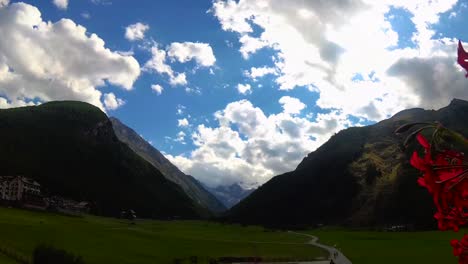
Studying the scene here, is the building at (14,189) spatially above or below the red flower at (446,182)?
above

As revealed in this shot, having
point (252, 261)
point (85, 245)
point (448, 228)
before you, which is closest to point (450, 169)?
point (448, 228)

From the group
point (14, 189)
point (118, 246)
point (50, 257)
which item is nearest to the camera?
point (50, 257)

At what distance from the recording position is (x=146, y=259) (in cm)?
7112

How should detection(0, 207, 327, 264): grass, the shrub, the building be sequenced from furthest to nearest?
the building, detection(0, 207, 327, 264): grass, the shrub

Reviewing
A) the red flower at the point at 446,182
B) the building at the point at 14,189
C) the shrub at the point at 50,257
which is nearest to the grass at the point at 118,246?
the shrub at the point at 50,257

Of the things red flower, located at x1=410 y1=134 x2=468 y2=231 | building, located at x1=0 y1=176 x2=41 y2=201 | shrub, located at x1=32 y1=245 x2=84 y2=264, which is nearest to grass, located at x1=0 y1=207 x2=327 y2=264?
shrub, located at x1=32 y1=245 x2=84 y2=264

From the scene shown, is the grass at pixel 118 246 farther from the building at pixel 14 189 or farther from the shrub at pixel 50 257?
the building at pixel 14 189

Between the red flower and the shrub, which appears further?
the shrub

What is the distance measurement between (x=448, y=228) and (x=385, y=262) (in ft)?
233

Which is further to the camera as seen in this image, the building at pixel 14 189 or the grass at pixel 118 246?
the building at pixel 14 189

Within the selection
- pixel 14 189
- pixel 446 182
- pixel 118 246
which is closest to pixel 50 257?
pixel 118 246

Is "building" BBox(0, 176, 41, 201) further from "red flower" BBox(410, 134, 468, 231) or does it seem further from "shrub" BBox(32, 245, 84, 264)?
"red flower" BBox(410, 134, 468, 231)

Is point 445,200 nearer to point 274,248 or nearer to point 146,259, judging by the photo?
point 146,259

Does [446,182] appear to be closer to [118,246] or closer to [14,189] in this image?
[118,246]
